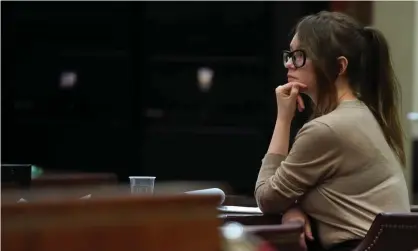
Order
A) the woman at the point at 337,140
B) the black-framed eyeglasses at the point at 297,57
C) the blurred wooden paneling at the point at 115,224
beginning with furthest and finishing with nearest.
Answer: the black-framed eyeglasses at the point at 297,57, the woman at the point at 337,140, the blurred wooden paneling at the point at 115,224

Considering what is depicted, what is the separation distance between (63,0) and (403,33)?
2.66m

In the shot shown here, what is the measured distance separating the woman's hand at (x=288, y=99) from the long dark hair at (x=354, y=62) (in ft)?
0.21

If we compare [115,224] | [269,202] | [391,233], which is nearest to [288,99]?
[269,202]

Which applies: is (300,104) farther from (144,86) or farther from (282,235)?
(144,86)

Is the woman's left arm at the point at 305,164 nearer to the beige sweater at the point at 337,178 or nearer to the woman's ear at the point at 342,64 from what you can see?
the beige sweater at the point at 337,178

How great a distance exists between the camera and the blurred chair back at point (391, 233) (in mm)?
1960

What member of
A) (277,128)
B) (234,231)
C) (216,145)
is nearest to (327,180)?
(277,128)

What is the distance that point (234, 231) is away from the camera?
1.49 m

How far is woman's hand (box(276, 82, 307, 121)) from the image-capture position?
220 centimetres

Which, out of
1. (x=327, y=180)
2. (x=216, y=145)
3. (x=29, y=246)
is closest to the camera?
(x=29, y=246)

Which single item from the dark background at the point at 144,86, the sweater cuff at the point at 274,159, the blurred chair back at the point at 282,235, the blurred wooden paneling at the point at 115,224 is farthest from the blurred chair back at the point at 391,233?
the dark background at the point at 144,86

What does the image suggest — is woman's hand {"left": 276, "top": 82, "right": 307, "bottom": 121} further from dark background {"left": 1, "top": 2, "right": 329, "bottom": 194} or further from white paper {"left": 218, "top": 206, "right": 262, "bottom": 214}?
dark background {"left": 1, "top": 2, "right": 329, "bottom": 194}

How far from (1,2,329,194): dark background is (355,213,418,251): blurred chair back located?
12.7 feet

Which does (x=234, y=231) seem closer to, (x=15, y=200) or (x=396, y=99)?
(x=15, y=200)
